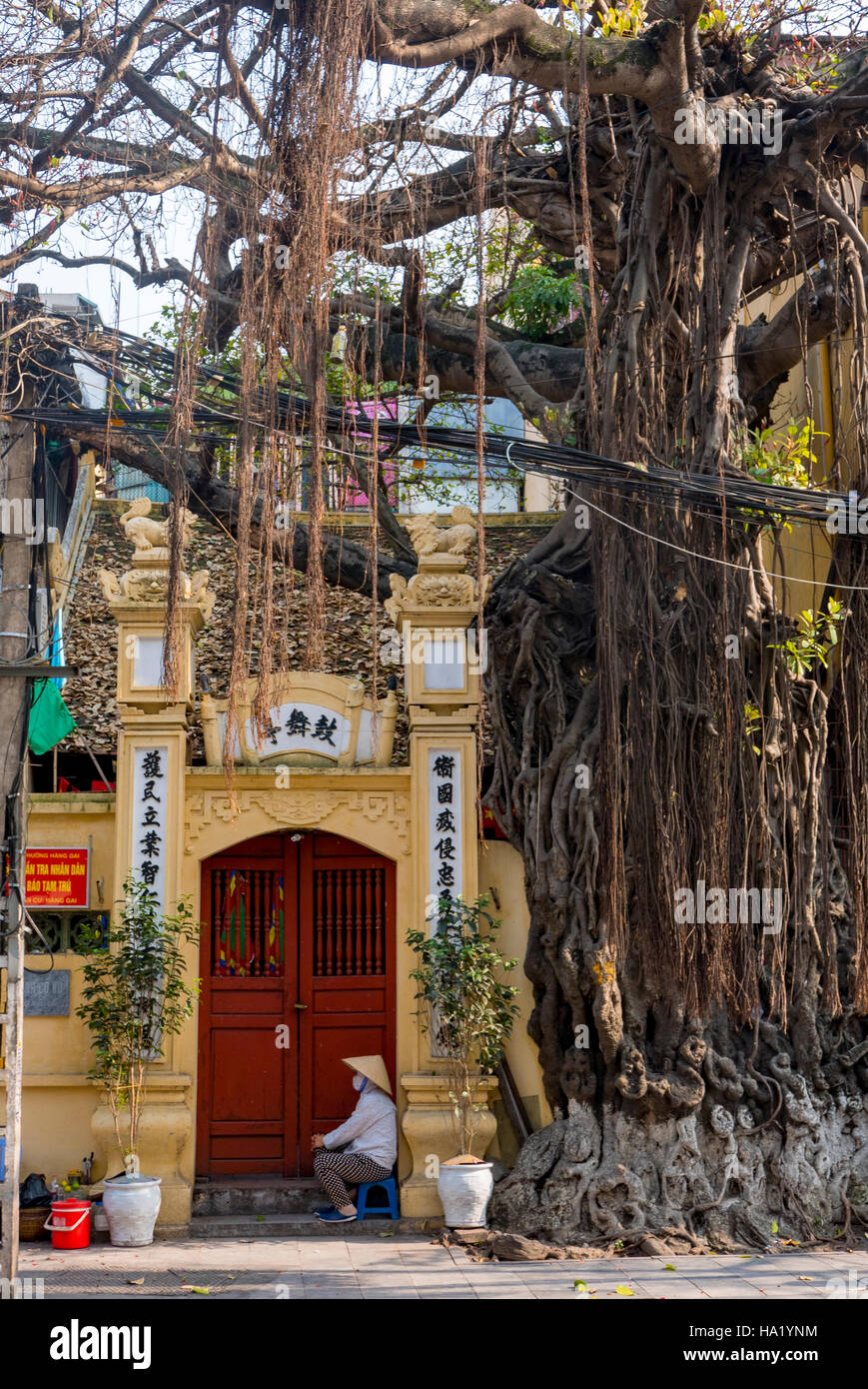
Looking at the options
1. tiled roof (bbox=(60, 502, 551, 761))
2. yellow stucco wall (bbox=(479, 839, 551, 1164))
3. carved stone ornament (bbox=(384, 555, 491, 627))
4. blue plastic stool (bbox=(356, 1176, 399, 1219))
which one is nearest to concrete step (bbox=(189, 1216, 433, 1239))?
blue plastic stool (bbox=(356, 1176, 399, 1219))

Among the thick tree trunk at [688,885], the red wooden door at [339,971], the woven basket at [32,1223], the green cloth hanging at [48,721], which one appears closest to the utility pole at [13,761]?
the woven basket at [32,1223]

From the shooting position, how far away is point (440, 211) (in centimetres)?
998

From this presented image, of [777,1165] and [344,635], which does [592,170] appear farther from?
[777,1165]

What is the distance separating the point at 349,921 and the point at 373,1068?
1.02m

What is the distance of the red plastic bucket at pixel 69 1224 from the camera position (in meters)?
8.12

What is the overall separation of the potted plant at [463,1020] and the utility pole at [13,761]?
8.33 ft

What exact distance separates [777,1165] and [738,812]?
2093 millimetres

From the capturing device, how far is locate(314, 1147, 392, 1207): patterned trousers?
27.9 feet

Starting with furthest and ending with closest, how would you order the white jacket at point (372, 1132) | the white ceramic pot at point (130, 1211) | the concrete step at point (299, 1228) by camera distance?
the white jacket at point (372, 1132)
the concrete step at point (299, 1228)
the white ceramic pot at point (130, 1211)

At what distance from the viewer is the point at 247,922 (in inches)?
369

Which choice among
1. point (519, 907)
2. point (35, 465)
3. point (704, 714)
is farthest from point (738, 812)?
point (35, 465)

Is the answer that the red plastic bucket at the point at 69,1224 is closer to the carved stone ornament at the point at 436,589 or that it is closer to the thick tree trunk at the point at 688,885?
the thick tree trunk at the point at 688,885

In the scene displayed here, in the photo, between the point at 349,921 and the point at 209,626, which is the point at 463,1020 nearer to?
the point at 349,921

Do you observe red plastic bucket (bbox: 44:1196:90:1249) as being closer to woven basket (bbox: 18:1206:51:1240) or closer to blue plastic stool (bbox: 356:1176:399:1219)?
woven basket (bbox: 18:1206:51:1240)
